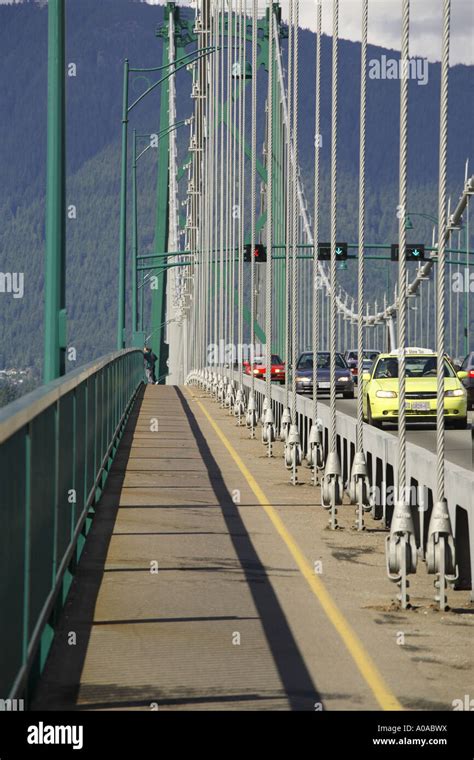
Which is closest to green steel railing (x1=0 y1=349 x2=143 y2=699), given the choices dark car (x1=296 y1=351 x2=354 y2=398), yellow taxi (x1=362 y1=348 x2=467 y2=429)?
yellow taxi (x1=362 y1=348 x2=467 y2=429)

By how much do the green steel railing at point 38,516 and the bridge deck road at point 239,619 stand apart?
12.3 inches

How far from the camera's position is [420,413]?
28266 millimetres

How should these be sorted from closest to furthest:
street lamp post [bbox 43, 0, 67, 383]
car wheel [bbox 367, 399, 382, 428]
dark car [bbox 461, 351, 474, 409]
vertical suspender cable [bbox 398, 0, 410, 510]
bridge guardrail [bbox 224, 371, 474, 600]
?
bridge guardrail [bbox 224, 371, 474, 600], vertical suspender cable [bbox 398, 0, 410, 510], street lamp post [bbox 43, 0, 67, 383], car wheel [bbox 367, 399, 382, 428], dark car [bbox 461, 351, 474, 409]

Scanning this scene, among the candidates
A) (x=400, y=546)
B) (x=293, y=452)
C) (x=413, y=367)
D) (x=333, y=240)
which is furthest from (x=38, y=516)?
(x=413, y=367)

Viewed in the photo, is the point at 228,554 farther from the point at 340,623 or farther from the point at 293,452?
the point at 293,452

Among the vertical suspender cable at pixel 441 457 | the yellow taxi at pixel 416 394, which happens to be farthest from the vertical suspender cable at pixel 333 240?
the yellow taxi at pixel 416 394

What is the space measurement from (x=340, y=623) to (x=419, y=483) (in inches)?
121

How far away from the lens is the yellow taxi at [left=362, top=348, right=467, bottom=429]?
2836 cm

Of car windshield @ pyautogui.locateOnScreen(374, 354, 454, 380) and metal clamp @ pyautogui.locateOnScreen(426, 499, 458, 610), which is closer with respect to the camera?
metal clamp @ pyautogui.locateOnScreen(426, 499, 458, 610)

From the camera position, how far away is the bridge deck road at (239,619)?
8.29 metres

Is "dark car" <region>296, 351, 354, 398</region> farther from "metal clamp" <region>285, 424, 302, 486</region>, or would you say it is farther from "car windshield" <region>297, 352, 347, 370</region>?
"metal clamp" <region>285, 424, 302, 486</region>

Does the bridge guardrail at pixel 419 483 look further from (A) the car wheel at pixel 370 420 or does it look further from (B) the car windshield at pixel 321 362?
(B) the car windshield at pixel 321 362

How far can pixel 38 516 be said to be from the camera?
8.53 meters

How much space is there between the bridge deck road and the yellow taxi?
35.5 feet
